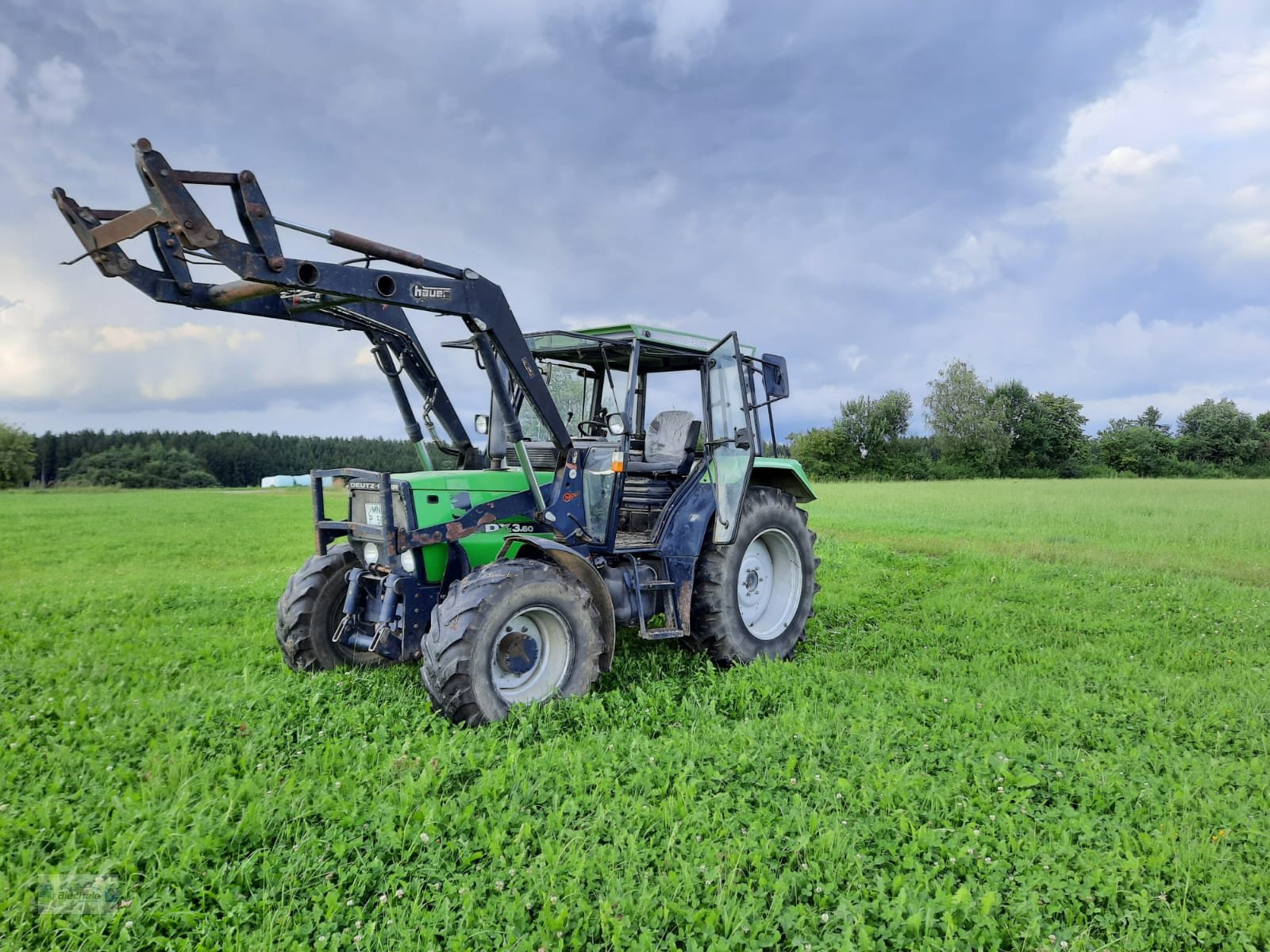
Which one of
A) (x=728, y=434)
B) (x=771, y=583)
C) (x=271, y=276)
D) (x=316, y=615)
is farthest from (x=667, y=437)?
(x=271, y=276)

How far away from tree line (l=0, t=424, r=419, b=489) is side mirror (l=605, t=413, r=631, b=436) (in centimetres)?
4655

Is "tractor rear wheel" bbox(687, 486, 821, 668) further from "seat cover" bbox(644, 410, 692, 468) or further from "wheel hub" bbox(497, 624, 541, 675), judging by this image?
"wheel hub" bbox(497, 624, 541, 675)

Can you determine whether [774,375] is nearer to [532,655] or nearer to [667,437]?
[667,437]

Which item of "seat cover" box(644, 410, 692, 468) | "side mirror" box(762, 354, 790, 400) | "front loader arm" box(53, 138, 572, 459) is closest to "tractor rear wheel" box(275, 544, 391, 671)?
"front loader arm" box(53, 138, 572, 459)

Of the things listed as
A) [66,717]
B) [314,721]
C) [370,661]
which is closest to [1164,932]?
[314,721]

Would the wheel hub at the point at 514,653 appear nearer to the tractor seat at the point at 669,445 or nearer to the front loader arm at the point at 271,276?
the front loader arm at the point at 271,276

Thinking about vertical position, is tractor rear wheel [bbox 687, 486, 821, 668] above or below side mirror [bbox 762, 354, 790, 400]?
below

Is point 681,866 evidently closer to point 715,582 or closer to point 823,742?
point 823,742

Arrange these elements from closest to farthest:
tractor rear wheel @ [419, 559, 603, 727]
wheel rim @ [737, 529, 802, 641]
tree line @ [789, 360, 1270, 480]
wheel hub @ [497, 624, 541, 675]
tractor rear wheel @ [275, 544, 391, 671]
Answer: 1. tractor rear wheel @ [419, 559, 603, 727]
2. wheel hub @ [497, 624, 541, 675]
3. tractor rear wheel @ [275, 544, 391, 671]
4. wheel rim @ [737, 529, 802, 641]
5. tree line @ [789, 360, 1270, 480]

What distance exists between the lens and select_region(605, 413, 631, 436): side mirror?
18.6 ft

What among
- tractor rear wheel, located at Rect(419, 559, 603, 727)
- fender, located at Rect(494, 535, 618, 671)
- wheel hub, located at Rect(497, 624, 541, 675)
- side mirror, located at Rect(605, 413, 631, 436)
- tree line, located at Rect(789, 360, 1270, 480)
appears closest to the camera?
tractor rear wheel, located at Rect(419, 559, 603, 727)

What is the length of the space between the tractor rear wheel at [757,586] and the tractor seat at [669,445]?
0.67 m

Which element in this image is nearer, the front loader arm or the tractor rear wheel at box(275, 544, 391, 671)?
the front loader arm

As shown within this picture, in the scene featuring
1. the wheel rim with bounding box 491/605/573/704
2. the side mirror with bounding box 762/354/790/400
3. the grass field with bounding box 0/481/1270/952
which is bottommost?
the grass field with bounding box 0/481/1270/952
